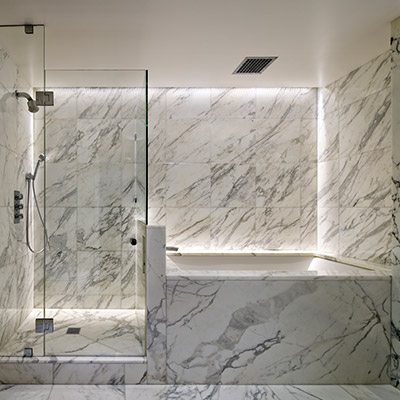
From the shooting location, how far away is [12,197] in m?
2.91

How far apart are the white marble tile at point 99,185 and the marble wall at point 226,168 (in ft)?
4.49

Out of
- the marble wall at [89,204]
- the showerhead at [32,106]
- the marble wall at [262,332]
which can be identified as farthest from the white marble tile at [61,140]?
the marble wall at [262,332]

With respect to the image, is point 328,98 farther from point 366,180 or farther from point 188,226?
point 188,226

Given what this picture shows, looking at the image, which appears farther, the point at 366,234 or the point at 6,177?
the point at 366,234

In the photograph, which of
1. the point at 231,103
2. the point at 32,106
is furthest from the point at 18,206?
the point at 231,103

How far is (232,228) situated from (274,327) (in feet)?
5.80

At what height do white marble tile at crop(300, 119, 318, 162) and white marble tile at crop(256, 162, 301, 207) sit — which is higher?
white marble tile at crop(300, 119, 318, 162)

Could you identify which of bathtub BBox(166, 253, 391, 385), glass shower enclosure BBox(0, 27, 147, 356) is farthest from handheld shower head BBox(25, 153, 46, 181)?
bathtub BBox(166, 253, 391, 385)

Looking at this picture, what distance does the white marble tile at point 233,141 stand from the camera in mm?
4422

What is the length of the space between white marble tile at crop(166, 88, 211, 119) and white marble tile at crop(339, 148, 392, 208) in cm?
147

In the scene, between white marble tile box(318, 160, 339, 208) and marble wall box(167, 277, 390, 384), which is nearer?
marble wall box(167, 277, 390, 384)

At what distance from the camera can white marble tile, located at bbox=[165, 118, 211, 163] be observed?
4.41 m

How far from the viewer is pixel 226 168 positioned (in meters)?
4.41

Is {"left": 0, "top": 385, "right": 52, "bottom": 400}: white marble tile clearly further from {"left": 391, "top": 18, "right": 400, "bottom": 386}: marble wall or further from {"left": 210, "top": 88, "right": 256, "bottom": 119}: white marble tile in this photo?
{"left": 210, "top": 88, "right": 256, "bottom": 119}: white marble tile
